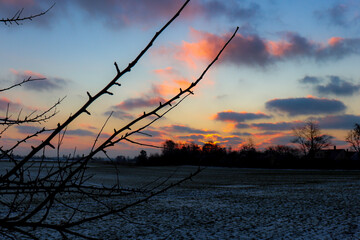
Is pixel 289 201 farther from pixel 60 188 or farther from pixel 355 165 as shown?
pixel 355 165

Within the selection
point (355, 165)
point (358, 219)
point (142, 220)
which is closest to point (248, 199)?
Answer: point (358, 219)

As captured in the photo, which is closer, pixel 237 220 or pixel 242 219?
pixel 237 220

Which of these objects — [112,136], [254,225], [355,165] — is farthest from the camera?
[355,165]

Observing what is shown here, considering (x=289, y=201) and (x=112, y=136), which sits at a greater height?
(x=112, y=136)

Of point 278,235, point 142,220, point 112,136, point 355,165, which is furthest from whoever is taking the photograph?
point 355,165

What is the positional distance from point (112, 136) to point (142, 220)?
7380mm

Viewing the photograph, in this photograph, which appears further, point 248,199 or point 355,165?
point 355,165

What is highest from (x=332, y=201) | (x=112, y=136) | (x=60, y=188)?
(x=112, y=136)

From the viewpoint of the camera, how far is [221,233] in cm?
659

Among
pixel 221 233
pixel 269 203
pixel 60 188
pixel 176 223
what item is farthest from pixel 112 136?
pixel 269 203

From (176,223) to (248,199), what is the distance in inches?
201

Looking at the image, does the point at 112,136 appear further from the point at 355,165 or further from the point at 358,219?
the point at 355,165

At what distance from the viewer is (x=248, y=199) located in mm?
11891

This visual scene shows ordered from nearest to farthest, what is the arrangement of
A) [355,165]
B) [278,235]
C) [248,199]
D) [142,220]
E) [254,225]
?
[278,235] < [254,225] < [142,220] < [248,199] < [355,165]
